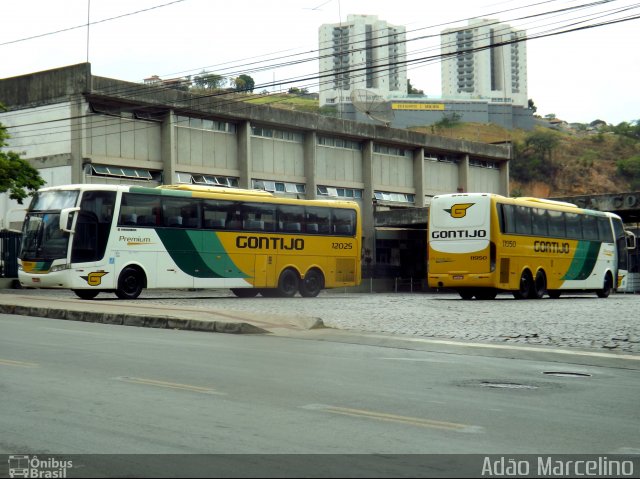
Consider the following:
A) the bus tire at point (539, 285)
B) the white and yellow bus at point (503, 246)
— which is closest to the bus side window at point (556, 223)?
the white and yellow bus at point (503, 246)

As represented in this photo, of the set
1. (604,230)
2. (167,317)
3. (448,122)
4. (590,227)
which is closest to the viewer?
(167,317)

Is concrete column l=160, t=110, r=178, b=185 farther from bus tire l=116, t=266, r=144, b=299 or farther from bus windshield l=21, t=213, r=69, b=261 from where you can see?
bus windshield l=21, t=213, r=69, b=261

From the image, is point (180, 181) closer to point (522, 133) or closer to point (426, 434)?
point (426, 434)

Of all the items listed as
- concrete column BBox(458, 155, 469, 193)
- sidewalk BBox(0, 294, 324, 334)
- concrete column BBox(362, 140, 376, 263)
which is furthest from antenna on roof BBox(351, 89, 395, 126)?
sidewalk BBox(0, 294, 324, 334)

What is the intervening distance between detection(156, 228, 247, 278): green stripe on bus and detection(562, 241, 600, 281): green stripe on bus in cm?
1393

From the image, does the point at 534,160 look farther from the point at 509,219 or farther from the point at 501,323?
the point at 501,323

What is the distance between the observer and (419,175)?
65.4 m

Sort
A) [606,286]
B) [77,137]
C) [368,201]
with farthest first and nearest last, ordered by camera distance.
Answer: [368,201] < [77,137] < [606,286]

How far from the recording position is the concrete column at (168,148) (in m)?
48.3

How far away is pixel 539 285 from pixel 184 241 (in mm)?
13590

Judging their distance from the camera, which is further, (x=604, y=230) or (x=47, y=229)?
(x=604, y=230)

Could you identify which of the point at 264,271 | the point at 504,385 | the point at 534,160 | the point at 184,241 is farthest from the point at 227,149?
the point at 534,160

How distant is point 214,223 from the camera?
33906 mm

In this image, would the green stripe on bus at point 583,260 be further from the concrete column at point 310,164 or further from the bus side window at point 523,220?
the concrete column at point 310,164
